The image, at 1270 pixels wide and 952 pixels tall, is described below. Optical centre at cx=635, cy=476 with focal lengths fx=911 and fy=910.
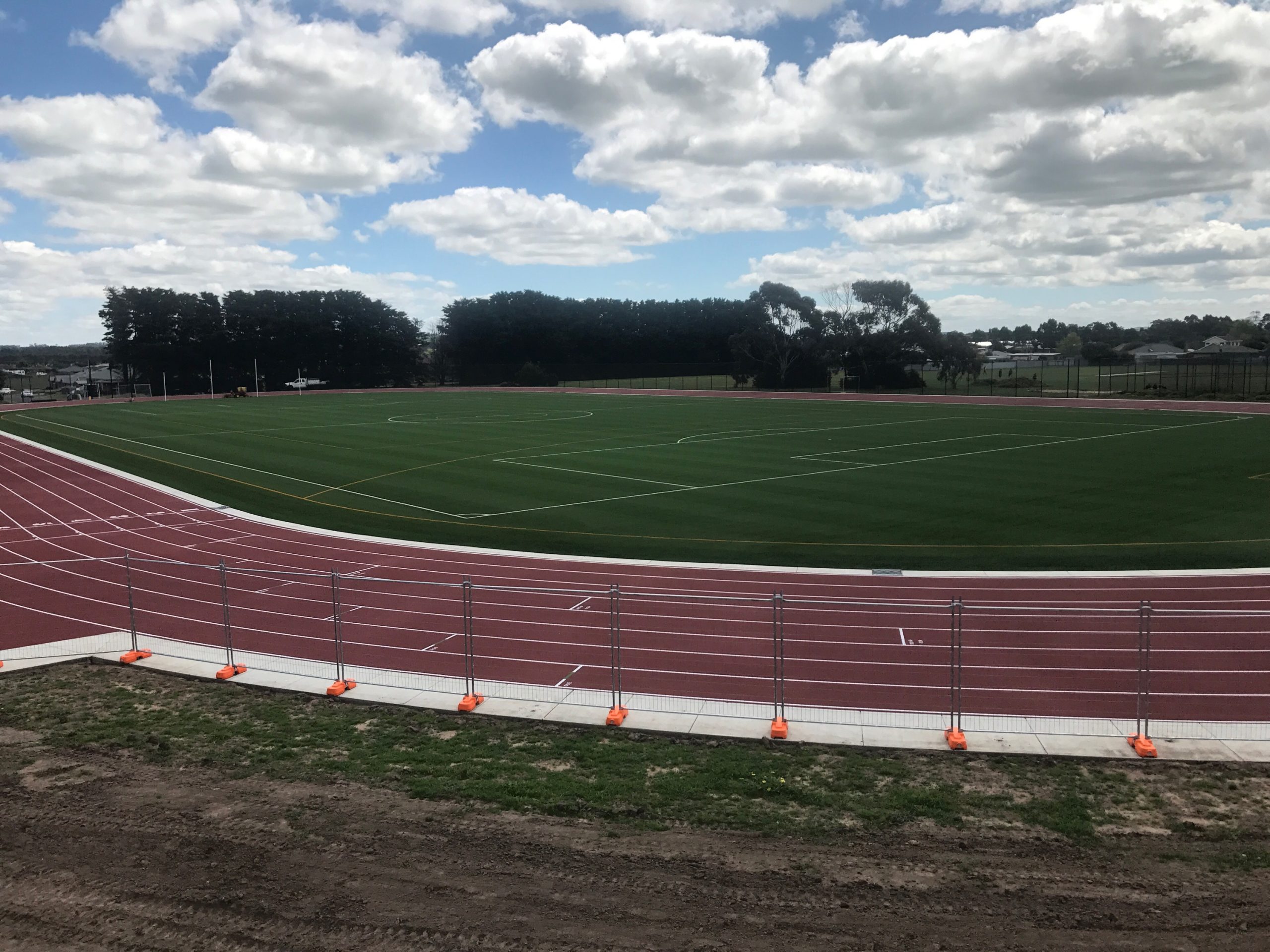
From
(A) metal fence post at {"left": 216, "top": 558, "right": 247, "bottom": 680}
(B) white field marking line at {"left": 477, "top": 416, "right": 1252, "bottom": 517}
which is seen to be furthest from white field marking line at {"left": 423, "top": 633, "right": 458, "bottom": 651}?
(B) white field marking line at {"left": 477, "top": 416, "right": 1252, "bottom": 517}

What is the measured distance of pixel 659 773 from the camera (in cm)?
985

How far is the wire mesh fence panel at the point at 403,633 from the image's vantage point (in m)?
13.4

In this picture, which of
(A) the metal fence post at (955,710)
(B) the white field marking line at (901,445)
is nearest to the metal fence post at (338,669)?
(A) the metal fence post at (955,710)

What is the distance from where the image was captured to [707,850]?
8.20 meters

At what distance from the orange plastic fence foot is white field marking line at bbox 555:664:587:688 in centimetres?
717

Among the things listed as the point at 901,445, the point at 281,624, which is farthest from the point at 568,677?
the point at 901,445

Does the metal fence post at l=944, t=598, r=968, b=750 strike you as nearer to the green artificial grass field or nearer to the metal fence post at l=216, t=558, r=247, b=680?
the green artificial grass field

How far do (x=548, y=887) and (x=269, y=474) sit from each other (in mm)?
30975

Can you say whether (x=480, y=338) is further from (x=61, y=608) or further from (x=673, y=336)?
(x=61, y=608)

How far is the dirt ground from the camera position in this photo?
6992 mm

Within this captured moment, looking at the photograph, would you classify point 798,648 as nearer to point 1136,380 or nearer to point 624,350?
point 1136,380

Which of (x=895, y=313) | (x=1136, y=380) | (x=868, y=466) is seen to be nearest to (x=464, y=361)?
(x=895, y=313)

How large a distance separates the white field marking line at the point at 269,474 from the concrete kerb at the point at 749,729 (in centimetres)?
1299

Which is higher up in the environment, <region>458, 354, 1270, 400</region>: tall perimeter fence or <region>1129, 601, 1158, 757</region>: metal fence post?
<region>458, 354, 1270, 400</region>: tall perimeter fence
